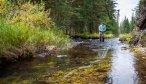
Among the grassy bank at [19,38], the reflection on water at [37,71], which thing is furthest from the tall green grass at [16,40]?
the reflection on water at [37,71]

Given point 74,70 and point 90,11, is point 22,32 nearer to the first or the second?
point 74,70

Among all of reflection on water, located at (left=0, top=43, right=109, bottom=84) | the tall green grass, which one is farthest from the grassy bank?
reflection on water, located at (left=0, top=43, right=109, bottom=84)

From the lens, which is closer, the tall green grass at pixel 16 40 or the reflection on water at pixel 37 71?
the reflection on water at pixel 37 71

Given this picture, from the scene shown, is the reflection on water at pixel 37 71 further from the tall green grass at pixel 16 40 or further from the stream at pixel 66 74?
the tall green grass at pixel 16 40

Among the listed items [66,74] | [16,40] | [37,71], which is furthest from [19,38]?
[66,74]

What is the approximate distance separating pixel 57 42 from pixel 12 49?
25.2ft

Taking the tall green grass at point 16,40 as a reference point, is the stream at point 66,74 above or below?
below

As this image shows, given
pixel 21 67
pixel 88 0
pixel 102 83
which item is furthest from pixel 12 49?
pixel 88 0

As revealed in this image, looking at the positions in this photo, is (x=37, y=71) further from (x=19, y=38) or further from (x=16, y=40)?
→ (x=19, y=38)

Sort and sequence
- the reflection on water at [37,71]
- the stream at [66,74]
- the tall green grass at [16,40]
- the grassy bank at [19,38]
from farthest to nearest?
1. the grassy bank at [19,38]
2. the tall green grass at [16,40]
3. the reflection on water at [37,71]
4. the stream at [66,74]

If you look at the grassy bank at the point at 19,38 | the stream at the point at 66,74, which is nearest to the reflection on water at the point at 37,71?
the stream at the point at 66,74

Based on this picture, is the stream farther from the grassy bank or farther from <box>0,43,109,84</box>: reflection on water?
the grassy bank

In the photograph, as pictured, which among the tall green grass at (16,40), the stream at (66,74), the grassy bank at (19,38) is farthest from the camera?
the grassy bank at (19,38)

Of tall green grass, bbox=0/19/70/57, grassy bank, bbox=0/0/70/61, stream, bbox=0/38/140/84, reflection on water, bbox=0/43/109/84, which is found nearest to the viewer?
stream, bbox=0/38/140/84
